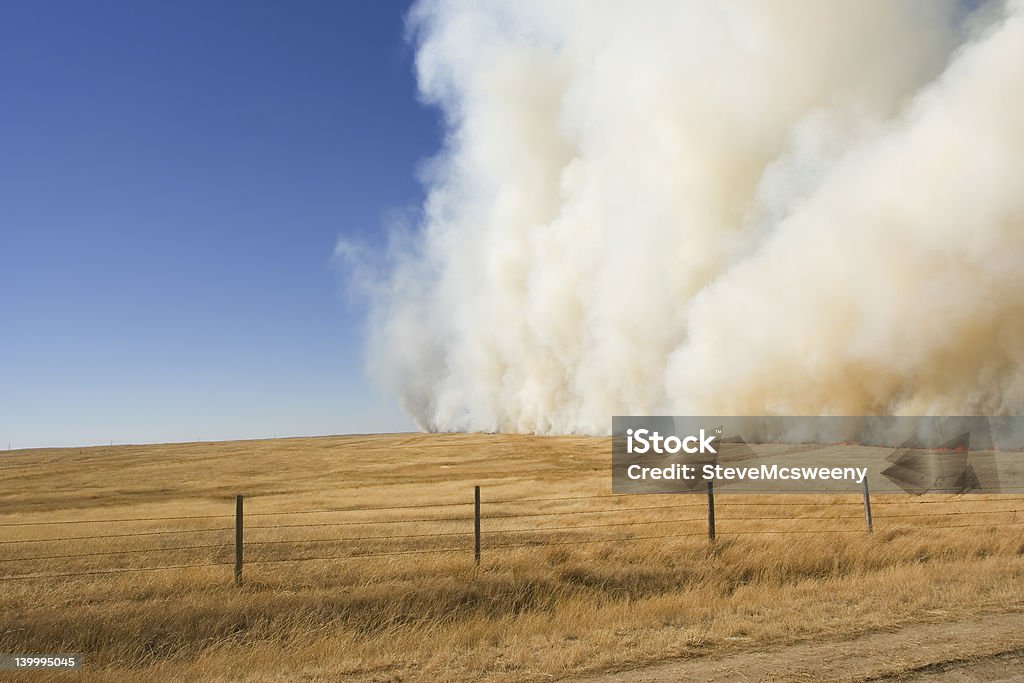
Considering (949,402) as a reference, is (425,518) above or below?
below

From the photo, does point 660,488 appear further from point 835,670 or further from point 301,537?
point 835,670

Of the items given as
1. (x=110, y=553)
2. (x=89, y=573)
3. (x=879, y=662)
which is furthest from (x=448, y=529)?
(x=879, y=662)

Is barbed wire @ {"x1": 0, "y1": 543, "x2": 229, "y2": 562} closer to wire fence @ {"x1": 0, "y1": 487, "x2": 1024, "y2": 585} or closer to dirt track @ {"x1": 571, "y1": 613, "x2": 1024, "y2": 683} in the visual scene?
wire fence @ {"x1": 0, "y1": 487, "x2": 1024, "y2": 585}

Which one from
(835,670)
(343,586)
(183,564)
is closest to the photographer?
(835,670)

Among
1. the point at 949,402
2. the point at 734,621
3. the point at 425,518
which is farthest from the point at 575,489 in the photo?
the point at 949,402

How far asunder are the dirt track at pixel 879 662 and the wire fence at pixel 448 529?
5.25 meters

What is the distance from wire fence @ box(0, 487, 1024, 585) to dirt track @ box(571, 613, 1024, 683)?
5249 mm

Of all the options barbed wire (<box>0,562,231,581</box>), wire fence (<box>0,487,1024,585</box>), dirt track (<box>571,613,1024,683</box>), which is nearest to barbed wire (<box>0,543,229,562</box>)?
wire fence (<box>0,487,1024,585</box>)

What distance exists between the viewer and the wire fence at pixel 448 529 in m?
11.8

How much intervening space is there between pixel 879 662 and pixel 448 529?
37.6 feet

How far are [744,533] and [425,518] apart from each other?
30.3 feet

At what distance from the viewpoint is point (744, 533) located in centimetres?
1244

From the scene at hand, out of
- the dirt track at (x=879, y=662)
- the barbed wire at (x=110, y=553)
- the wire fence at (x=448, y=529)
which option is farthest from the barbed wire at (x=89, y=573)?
the dirt track at (x=879, y=662)

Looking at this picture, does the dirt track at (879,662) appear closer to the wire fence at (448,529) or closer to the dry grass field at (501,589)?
the dry grass field at (501,589)
